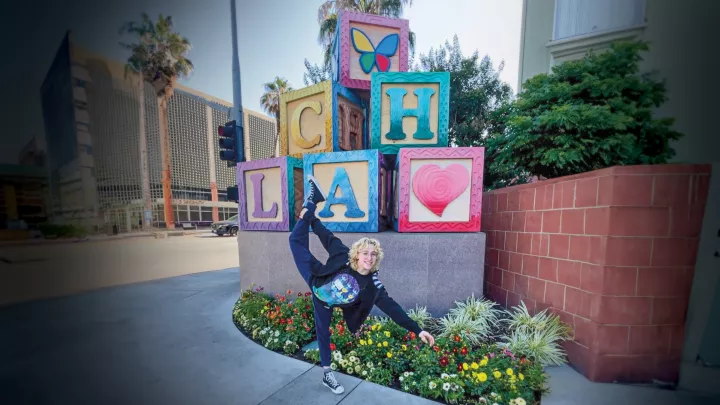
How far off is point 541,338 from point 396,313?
6.16 feet

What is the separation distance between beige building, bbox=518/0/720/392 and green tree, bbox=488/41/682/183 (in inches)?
20.7

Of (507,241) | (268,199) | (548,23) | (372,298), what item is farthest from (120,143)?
(548,23)

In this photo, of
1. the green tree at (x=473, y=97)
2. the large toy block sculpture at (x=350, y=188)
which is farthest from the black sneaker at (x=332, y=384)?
the green tree at (x=473, y=97)

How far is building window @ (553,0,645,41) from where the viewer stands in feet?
25.7

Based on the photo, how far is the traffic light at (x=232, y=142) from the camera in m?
5.23

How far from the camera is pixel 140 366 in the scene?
2799 millimetres

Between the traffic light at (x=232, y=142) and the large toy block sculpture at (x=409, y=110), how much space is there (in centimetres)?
315

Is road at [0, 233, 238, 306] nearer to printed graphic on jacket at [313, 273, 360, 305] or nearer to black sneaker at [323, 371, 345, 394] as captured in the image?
printed graphic on jacket at [313, 273, 360, 305]

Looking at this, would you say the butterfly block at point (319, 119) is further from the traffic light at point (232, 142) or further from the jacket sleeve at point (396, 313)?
the jacket sleeve at point (396, 313)

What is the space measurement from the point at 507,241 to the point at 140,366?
531 centimetres

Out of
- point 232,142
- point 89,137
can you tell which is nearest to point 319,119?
point 232,142

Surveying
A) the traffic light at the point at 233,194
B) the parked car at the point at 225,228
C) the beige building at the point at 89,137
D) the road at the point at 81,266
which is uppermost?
the beige building at the point at 89,137

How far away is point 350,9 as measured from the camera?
11.0m

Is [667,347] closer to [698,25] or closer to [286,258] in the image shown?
[698,25]
